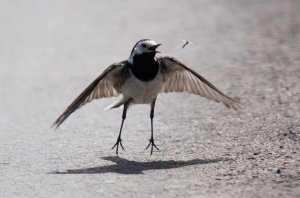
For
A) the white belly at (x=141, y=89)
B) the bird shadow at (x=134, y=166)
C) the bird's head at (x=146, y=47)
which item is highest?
the bird's head at (x=146, y=47)

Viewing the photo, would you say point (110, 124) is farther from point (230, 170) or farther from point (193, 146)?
point (230, 170)

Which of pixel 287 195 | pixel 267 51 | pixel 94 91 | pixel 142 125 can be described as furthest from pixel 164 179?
pixel 267 51

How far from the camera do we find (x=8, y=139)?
8.15 meters

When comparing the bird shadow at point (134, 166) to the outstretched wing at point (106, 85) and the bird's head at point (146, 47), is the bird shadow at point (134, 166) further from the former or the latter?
the bird's head at point (146, 47)

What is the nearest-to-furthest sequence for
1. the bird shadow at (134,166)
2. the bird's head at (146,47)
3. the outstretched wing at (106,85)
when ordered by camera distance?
the bird shadow at (134,166)
the outstretched wing at (106,85)
the bird's head at (146,47)

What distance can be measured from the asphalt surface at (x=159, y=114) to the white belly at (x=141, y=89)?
0.52 metres

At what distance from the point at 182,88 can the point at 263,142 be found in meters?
1.18

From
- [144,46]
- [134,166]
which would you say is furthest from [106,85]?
[134,166]

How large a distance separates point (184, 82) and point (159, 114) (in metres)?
1.06

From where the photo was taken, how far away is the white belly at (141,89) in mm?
7465

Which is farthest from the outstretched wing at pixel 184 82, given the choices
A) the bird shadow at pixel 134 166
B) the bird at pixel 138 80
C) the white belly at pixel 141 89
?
the bird shadow at pixel 134 166

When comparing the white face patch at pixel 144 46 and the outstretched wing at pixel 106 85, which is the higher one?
the white face patch at pixel 144 46

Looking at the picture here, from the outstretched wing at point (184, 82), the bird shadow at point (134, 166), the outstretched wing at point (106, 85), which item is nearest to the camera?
the bird shadow at point (134, 166)


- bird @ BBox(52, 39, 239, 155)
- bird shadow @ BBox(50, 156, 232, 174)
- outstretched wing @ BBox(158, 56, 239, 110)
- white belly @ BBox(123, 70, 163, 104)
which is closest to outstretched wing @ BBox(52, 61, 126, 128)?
bird @ BBox(52, 39, 239, 155)
